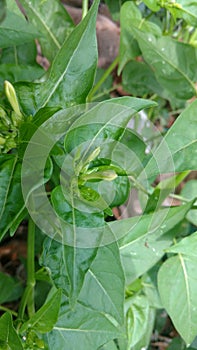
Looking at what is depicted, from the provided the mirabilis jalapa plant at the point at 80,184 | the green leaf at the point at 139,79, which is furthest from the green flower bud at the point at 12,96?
the green leaf at the point at 139,79

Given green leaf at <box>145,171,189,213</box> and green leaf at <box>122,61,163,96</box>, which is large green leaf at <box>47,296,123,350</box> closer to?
green leaf at <box>145,171,189,213</box>

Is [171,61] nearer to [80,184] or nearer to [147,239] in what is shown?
[147,239]

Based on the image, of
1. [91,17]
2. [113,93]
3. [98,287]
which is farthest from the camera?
[113,93]

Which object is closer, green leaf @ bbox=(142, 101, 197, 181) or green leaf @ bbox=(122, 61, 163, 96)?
green leaf @ bbox=(142, 101, 197, 181)

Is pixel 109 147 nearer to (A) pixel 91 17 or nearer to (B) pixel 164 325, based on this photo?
(A) pixel 91 17

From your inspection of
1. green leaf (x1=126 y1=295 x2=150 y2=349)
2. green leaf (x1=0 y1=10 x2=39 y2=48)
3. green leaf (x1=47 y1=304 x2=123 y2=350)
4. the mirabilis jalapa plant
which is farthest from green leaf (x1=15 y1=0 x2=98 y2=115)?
green leaf (x1=126 y1=295 x2=150 y2=349)

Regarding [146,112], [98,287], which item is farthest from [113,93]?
[98,287]

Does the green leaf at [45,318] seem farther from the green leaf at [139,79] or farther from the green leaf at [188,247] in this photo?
the green leaf at [139,79]
